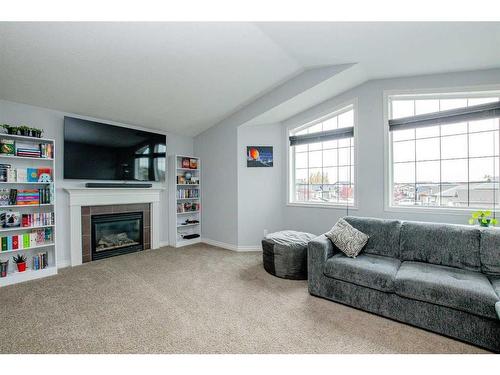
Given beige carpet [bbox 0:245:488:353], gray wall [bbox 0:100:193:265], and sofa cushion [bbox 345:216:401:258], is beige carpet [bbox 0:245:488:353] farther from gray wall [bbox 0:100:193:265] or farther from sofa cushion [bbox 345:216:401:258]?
sofa cushion [bbox 345:216:401:258]

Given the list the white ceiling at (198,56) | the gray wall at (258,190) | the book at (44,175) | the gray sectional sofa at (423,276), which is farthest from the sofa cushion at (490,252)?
the book at (44,175)

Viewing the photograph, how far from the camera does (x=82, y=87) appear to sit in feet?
9.64

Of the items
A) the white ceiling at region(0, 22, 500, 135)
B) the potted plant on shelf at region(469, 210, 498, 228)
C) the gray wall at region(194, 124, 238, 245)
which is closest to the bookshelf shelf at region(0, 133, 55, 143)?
the white ceiling at region(0, 22, 500, 135)

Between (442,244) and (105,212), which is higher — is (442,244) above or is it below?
below

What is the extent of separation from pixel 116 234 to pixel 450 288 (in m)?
4.60

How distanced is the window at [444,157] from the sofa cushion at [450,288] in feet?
3.78

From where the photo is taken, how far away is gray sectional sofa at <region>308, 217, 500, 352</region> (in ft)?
5.53

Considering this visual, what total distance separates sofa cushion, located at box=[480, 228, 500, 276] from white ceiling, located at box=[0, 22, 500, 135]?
1.83 m

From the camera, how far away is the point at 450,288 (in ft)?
5.77

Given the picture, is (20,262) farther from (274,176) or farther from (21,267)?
(274,176)

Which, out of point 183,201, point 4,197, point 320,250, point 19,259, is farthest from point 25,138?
point 320,250
